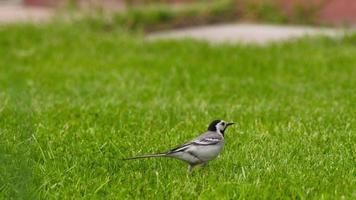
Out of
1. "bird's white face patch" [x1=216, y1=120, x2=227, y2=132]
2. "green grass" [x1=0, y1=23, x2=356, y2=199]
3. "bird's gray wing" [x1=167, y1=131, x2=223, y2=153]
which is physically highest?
"bird's white face patch" [x1=216, y1=120, x2=227, y2=132]

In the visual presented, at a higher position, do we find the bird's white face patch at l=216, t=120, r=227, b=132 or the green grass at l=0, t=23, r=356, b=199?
the bird's white face patch at l=216, t=120, r=227, b=132

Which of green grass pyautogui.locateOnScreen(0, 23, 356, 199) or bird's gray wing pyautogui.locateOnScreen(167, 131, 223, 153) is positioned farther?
bird's gray wing pyautogui.locateOnScreen(167, 131, 223, 153)

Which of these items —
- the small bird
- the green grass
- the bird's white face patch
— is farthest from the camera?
the bird's white face patch

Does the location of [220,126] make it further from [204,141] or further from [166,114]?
[166,114]

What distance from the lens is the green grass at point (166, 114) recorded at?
559 cm

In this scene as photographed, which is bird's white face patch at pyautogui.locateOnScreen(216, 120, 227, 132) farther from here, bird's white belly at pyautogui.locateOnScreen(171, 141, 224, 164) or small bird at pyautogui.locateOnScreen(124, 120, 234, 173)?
bird's white belly at pyautogui.locateOnScreen(171, 141, 224, 164)

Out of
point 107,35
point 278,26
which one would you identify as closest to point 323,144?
point 107,35

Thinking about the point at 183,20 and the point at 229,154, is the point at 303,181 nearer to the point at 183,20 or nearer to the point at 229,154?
the point at 229,154

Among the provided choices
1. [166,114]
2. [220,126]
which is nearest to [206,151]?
[220,126]

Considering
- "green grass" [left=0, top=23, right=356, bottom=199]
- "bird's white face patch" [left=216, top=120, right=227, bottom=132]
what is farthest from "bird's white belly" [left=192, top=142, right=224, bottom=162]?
"bird's white face patch" [left=216, top=120, right=227, bottom=132]

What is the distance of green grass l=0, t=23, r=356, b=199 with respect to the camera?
5.59m

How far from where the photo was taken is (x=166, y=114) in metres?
8.10

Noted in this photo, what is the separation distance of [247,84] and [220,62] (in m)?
1.80

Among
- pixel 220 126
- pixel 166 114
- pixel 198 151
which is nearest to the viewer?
pixel 198 151
